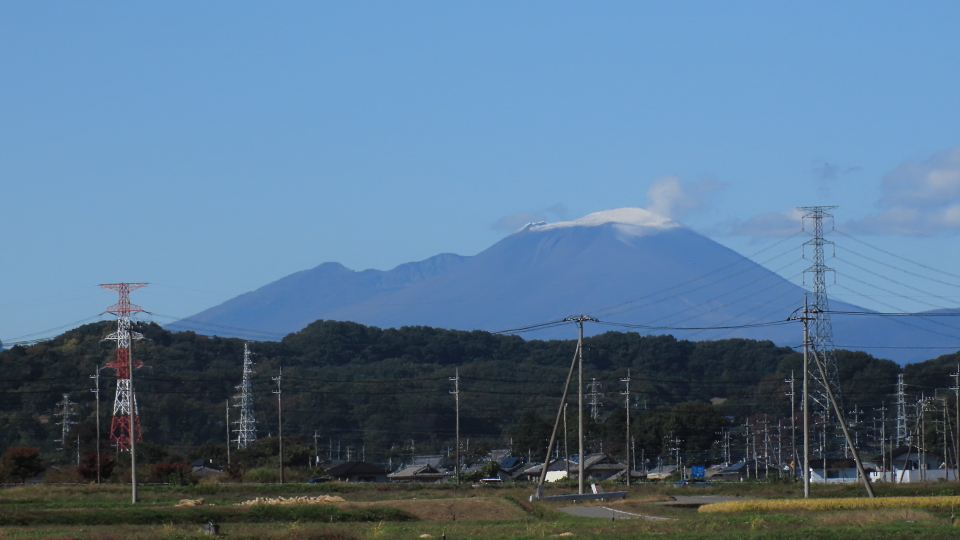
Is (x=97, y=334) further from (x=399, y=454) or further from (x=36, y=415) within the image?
(x=399, y=454)

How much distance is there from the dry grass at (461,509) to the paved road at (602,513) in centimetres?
314

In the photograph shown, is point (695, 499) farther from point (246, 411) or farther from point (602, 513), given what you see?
point (246, 411)

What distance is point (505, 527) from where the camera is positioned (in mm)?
39031

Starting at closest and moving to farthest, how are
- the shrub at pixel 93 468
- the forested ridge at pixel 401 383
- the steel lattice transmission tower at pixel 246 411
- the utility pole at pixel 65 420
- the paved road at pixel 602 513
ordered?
1. the paved road at pixel 602 513
2. the shrub at pixel 93 468
3. the utility pole at pixel 65 420
4. the steel lattice transmission tower at pixel 246 411
5. the forested ridge at pixel 401 383

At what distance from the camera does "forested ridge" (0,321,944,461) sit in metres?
112

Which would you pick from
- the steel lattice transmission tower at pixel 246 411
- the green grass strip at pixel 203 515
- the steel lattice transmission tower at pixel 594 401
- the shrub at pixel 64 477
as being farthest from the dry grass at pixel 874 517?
the steel lattice transmission tower at pixel 246 411

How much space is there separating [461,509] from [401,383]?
3479 inches

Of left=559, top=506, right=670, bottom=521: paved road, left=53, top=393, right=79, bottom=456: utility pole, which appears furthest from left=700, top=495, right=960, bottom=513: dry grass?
left=53, top=393, right=79, bottom=456: utility pole

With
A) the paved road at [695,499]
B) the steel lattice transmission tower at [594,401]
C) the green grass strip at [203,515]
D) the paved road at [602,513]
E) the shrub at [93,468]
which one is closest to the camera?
the green grass strip at [203,515]

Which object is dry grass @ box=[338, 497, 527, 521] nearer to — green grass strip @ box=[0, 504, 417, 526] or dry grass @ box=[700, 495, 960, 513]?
green grass strip @ box=[0, 504, 417, 526]

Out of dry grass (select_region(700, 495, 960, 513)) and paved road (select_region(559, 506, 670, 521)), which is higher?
dry grass (select_region(700, 495, 960, 513))

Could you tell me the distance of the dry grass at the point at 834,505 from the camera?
149 ft

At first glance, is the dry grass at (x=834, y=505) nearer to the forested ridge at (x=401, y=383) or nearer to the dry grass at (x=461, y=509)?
the dry grass at (x=461, y=509)

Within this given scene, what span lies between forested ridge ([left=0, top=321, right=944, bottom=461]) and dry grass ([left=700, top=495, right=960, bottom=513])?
5344cm
